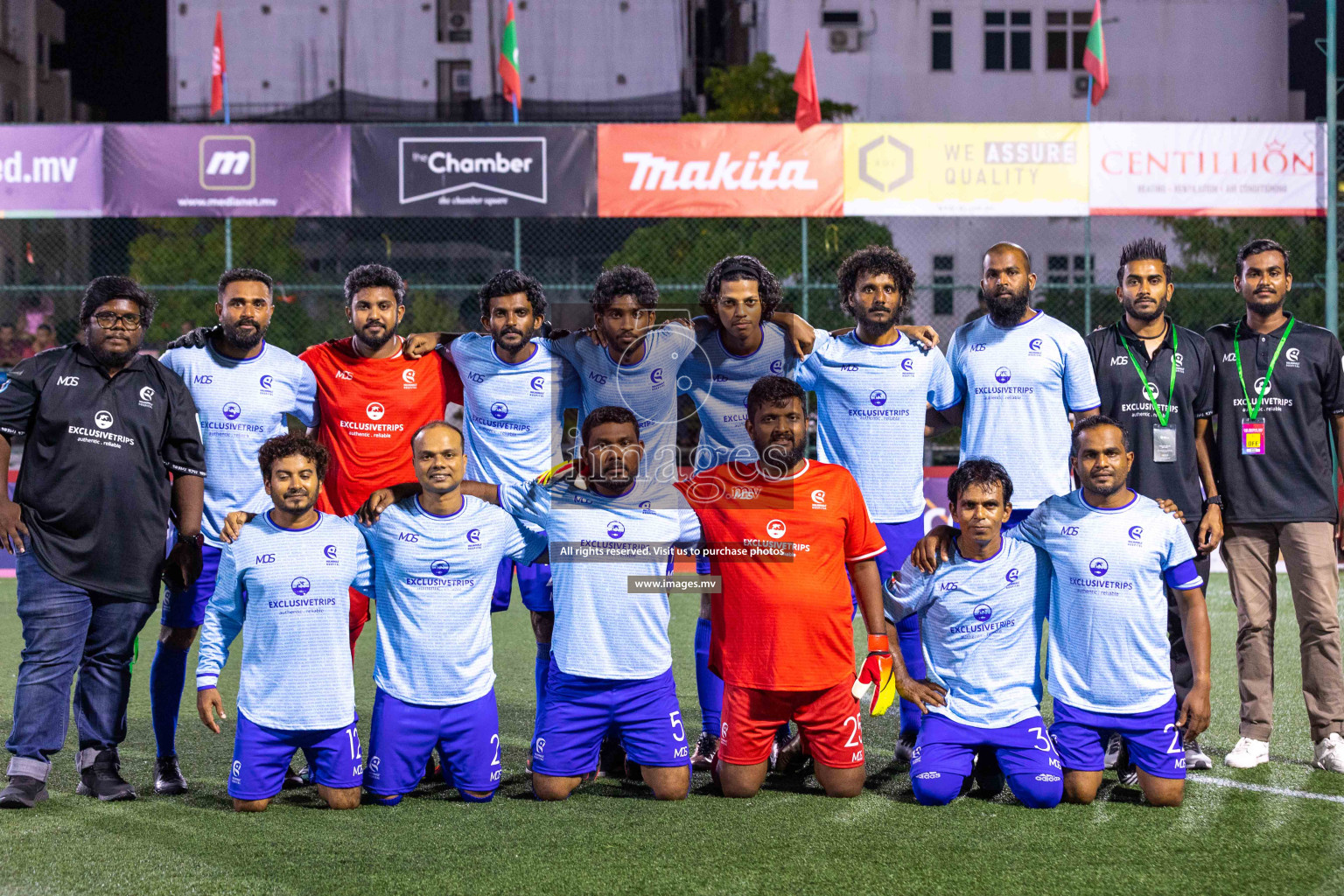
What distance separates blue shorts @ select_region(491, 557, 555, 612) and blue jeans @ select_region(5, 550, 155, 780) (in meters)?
1.40

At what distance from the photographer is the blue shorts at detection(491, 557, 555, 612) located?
5398 mm

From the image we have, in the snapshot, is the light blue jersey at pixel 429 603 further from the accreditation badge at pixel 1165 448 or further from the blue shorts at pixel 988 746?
the accreditation badge at pixel 1165 448

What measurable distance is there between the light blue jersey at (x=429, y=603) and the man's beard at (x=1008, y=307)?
7.92 feet

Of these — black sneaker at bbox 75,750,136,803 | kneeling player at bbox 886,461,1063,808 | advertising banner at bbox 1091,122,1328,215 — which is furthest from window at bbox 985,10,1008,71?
black sneaker at bbox 75,750,136,803

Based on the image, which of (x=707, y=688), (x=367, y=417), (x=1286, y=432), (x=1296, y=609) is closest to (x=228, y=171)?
(x=367, y=417)

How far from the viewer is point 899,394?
5551mm

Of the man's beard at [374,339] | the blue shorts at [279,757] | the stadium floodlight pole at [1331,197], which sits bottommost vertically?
the blue shorts at [279,757]

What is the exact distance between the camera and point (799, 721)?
16.5 ft

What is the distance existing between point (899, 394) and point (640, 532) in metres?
1.34

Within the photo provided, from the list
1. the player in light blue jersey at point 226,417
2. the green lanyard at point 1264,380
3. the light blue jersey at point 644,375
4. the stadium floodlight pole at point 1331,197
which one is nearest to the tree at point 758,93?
the stadium floodlight pole at point 1331,197

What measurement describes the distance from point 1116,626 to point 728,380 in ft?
6.12

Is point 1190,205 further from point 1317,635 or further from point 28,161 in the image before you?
point 28,161

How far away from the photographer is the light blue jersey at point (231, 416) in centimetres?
541

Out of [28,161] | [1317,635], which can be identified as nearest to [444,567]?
[1317,635]
